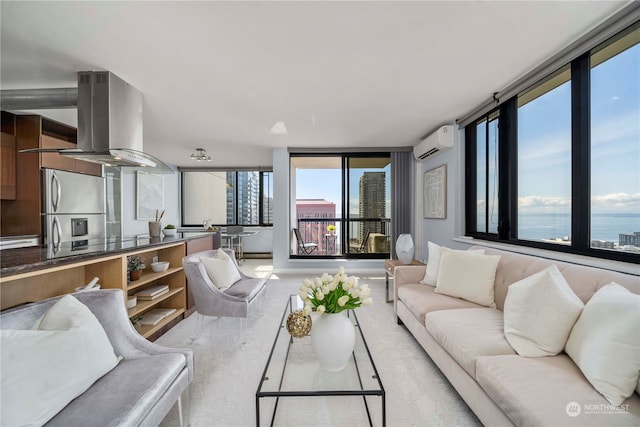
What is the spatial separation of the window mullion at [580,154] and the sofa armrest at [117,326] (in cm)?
288

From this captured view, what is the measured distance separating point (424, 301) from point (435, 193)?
2.42 m

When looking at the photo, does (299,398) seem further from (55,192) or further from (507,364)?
(55,192)

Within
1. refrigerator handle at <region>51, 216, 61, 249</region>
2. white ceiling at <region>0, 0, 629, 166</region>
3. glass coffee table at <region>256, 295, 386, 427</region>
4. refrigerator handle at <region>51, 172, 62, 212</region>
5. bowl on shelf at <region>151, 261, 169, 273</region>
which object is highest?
white ceiling at <region>0, 0, 629, 166</region>

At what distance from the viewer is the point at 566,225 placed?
85.7 inches

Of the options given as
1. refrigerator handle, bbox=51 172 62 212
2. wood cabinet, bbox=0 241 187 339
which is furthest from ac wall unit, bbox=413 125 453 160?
refrigerator handle, bbox=51 172 62 212

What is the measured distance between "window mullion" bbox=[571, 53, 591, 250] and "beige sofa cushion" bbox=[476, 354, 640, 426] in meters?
1.15

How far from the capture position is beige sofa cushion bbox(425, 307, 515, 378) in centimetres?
148

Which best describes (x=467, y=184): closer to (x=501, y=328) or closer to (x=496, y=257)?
(x=496, y=257)

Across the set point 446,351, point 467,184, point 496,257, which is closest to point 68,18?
point 446,351

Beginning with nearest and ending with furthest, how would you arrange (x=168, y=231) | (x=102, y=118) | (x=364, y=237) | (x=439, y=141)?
1. (x=102, y=118)
2. (x=168, y=231)
3. (x=439, y=141)
4. (x=364, y=237)

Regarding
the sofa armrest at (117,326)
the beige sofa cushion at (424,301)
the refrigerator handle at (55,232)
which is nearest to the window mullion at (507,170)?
the beige sofa cushion at (424,301)

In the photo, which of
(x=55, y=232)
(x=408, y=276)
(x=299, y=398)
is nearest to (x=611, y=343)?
(x=299, y=398)

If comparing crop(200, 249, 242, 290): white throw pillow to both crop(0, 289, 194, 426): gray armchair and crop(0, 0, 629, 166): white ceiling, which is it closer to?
crop(0, 289, 194, 426): gray armchair

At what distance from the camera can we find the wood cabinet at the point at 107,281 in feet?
5.01
